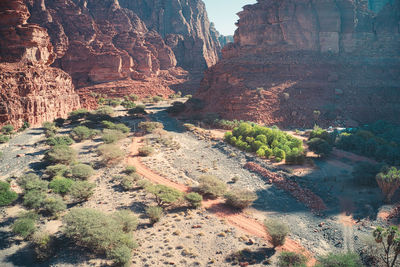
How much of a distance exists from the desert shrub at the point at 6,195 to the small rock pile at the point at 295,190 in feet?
54.2

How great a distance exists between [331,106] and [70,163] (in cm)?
3555

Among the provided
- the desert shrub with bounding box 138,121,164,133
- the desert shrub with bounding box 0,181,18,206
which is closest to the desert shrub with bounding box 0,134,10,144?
the desert shrub with bounding box 0,181,18,206

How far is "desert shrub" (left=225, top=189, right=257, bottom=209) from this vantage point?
554 inches

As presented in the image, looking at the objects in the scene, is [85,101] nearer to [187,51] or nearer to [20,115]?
[20,115]

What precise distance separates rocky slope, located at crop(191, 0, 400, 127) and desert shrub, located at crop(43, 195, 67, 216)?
26.7m

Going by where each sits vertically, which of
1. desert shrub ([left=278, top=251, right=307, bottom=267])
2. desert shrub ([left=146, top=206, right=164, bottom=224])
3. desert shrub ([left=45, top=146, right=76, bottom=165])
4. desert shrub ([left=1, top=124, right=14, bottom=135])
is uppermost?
desert shrub ([left=1, top=124, right=14, bottom=135])

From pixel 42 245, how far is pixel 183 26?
105815 mm

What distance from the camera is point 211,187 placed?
15.6 meters

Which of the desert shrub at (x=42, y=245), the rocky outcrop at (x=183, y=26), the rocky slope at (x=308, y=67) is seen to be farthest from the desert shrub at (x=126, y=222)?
the rocky outcrop at (x=183, y=26)

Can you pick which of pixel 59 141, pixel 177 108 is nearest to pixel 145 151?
pixel 59 141

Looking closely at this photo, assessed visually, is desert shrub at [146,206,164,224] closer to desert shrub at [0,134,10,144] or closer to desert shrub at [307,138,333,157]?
desert shrub at [307,138,333,157]

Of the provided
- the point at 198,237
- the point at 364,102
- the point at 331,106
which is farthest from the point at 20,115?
the point at 364,102

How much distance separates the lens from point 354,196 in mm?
15773

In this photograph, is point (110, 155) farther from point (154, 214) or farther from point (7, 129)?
Answer: point (7, 129)
